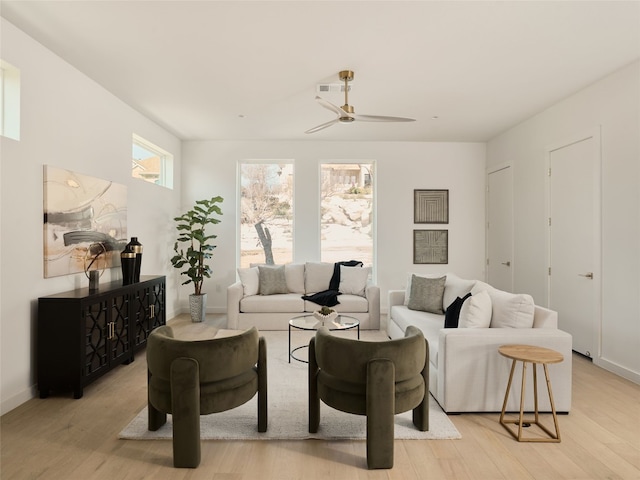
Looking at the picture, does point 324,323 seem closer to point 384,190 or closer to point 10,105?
point 10,105

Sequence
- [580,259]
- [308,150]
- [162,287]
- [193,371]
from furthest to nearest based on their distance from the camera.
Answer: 1. [308,150]
2. [162,287]
3. [580,259]
4. [193,371]

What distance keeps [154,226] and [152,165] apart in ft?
3.11

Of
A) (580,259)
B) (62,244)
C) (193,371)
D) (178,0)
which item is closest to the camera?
(193,371)

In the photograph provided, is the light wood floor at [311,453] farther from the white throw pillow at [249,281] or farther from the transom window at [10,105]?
the white throw pillow at [249,281]

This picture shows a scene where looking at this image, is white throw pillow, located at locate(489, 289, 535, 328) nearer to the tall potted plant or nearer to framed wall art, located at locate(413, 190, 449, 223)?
framed wall art, located at locate(413, 190, 449, 223)

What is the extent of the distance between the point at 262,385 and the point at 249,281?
3.01 meters

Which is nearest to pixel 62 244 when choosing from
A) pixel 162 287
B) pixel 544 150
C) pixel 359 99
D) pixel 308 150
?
pixel 162 287

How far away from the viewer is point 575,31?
2.97 meters

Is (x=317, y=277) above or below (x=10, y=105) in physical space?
below

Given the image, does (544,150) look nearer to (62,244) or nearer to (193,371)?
(193,371)

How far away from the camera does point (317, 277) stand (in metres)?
5.72

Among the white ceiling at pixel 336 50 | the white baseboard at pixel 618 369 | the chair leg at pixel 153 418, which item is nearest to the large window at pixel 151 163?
the white ceiling at pixel 336 50

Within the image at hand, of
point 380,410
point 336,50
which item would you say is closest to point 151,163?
point 336,50

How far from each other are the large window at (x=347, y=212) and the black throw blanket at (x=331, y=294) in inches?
32.5
